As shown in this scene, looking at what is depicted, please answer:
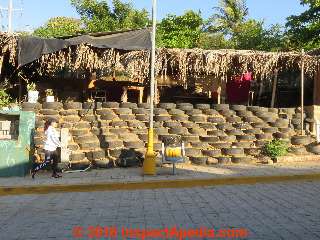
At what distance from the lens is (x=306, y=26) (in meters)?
23.5

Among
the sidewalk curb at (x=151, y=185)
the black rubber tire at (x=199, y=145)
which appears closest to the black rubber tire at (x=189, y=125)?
the black rubber tire at (x=199, y=145)

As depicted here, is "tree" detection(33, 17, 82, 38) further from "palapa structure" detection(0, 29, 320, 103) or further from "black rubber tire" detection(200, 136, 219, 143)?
"black rubber tire" detection(200, 136, 219, 143)

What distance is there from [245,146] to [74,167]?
5427mm

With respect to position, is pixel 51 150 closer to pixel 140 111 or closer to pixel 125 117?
pixel 125 117

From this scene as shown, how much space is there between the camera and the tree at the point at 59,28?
102 ft

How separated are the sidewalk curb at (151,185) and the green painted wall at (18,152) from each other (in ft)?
6.09

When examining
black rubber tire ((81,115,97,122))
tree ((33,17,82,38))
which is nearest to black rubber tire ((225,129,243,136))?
black rubber tire ((81,115,97,122))

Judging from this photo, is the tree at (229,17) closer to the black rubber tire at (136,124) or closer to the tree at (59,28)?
the tree at (59,28)

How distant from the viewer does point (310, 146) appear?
13.0 meters

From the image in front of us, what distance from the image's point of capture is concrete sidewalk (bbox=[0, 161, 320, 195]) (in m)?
8.86

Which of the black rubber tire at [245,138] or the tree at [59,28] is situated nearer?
the black rubber tire at [245,138]

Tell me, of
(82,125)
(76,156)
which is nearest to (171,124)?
(82,125)

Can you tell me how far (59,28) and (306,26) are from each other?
65.4ft

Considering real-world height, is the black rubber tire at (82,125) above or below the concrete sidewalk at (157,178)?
above
